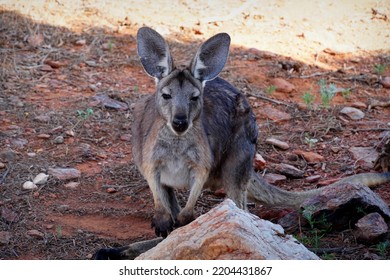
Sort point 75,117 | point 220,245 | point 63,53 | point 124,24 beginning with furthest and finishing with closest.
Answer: point 124,24
point 63,53
point 75,117
point 220,245

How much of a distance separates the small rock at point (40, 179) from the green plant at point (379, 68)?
12.3 ft

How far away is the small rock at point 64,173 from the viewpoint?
555 cm

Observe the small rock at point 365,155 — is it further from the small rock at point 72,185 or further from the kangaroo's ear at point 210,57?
the small rock at point 72,185

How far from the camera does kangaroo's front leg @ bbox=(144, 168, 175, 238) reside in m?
4.72

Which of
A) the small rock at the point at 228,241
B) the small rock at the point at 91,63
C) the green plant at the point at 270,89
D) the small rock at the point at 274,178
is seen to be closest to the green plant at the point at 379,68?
the green plant at the point at 270,89

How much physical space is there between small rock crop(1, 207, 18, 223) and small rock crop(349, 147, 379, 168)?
9.05 feet

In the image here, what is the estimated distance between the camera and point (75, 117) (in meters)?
6.39

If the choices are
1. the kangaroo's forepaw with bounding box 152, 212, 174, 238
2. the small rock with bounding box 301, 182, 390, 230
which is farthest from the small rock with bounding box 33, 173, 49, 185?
the small rock with bounding box 301, 182, 390, 230

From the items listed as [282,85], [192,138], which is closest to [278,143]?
[282,85]

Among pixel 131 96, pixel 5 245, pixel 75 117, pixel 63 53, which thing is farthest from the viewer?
pixel 63 53

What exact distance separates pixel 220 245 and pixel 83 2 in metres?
5.36
